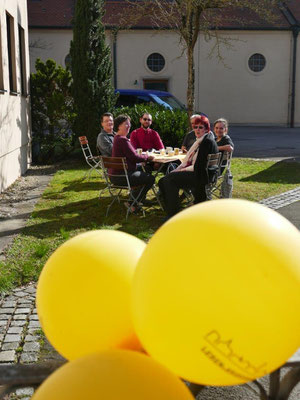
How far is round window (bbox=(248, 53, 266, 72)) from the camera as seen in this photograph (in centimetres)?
3072

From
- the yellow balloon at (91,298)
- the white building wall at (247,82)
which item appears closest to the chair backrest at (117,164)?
the yellow balloon at (91,298)

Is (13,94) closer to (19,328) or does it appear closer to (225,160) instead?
(225,160)

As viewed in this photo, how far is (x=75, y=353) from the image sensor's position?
192cm

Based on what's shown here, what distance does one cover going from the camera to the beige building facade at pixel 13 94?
417 inches

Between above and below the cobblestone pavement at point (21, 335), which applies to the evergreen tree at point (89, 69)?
above

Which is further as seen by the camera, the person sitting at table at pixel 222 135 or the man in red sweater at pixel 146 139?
the man in red sweater at pixel 146 139

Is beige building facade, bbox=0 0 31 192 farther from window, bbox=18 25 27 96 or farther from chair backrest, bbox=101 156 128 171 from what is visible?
chair backrest, bbox=101 156 128 171

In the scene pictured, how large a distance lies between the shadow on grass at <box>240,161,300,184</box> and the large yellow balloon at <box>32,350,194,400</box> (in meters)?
10.4

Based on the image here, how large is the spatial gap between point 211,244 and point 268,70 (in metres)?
30.7

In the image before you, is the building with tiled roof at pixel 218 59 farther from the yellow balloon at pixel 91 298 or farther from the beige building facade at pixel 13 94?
the yellow balloon at pixel 91 298

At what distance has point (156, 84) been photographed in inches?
1188

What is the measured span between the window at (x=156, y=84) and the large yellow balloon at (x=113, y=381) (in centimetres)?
2910

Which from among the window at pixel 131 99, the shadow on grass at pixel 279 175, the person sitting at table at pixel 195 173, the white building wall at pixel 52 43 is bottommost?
the shadow on grass at pixel 279 175

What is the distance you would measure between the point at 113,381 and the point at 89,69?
14.0 m
